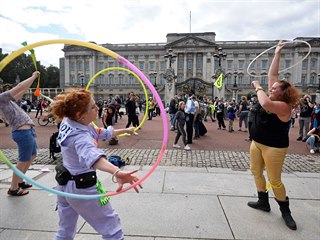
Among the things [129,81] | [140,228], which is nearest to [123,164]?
[140,228]

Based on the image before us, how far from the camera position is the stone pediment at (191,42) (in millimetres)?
70875

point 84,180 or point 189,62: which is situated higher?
point 189,62

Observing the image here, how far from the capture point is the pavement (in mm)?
3023

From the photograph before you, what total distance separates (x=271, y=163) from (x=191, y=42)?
72499 millimetres

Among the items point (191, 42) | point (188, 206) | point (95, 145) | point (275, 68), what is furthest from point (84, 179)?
point (191, 42)

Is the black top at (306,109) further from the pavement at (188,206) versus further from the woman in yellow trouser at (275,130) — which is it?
the woman in yellow trouser at (275,130)

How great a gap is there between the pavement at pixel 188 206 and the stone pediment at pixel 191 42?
227 feet

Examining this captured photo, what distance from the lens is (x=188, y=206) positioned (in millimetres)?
3723

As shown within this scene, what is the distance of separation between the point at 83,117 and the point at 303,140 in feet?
35.1

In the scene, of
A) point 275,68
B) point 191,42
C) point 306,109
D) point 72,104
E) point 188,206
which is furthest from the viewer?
point 191,42

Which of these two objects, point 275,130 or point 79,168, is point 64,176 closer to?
point 79,168

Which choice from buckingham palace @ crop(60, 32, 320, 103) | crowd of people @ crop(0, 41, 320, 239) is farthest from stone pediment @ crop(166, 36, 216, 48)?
crowd of people @ crop(0, 41, 320, 239)

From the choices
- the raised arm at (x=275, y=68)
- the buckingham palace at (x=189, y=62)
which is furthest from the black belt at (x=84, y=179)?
the buckingham palace at (x=189, y=62)

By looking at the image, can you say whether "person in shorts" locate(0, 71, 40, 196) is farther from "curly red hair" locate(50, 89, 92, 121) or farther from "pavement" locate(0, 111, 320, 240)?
"curly red hair" locate(50, 89, 92, 121)
